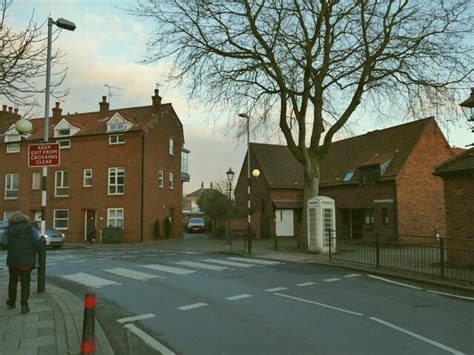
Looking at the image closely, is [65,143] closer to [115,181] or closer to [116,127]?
[116,127]

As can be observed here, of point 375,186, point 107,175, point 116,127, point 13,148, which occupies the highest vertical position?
point 116,127

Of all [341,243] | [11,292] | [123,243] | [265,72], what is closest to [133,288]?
[11,292]

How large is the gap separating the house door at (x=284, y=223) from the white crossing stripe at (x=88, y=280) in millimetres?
23428

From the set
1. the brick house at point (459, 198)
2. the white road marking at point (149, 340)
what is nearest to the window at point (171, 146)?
the brick house at point (459, 198)

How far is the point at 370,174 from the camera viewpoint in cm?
2977

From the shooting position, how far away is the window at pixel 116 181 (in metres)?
33.8

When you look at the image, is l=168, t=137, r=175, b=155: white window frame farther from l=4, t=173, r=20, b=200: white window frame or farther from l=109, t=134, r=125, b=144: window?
l=4, t=173, r=20, b=200: white window frame

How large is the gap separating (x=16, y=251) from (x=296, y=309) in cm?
525

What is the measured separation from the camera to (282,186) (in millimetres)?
36969

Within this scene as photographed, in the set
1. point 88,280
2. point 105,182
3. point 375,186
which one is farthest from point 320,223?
point 105,182

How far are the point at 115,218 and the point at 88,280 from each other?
70.0 feet

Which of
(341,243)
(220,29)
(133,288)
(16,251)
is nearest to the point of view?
(16,251)

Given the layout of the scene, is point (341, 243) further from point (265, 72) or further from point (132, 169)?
point (132, 169)

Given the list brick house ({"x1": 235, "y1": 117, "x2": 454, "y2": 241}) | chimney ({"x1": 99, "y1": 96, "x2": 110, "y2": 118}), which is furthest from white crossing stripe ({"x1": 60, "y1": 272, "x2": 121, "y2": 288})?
chimney ({"x1": 99, "y1": 96, "x2": 110, "y2": 118})
